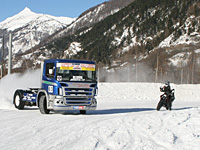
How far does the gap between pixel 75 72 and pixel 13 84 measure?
34.1 feet

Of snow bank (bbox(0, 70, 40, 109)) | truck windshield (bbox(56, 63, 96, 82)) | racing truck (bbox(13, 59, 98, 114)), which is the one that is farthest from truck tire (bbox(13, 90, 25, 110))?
truck windshield (bbox(56, 63, 96, 82))

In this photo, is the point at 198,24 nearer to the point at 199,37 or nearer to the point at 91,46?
the point at 199,37

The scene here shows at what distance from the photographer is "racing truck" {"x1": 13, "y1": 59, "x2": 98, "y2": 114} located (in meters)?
14.0

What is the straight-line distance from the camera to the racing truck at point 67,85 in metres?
14.0

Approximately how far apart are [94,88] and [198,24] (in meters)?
110

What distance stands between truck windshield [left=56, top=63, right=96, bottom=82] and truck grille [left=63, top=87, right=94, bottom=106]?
18.5 inches

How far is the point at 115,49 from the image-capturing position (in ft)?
461

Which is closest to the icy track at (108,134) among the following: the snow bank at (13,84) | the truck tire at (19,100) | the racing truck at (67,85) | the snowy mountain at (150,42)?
the racing truck at (67,85)

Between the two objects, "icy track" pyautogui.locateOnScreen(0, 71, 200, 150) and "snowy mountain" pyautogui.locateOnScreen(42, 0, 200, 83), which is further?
"snowy mountain" pyautogui.locateOnScreen(42, 0, 200, 83)

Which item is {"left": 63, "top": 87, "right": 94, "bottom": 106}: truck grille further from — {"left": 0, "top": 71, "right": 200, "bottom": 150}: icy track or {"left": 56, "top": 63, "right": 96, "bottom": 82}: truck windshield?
{"left": 0, "top": 71, "right": 200, "bottom": 150}: icy track

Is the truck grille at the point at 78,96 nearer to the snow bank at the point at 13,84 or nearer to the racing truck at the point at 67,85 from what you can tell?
the racing truck at the point at 67,85

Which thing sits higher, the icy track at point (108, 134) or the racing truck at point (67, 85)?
the racing truck at point (67, 85)

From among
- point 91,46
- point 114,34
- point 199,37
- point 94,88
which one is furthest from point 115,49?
point 94,88

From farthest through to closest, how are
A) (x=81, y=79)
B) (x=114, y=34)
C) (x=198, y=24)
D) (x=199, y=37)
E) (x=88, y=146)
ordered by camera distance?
(x=114, y=34) → (x=198, y=24) → (x=199, y=37) → (x=81, y=79) → (x=88, y=146)
